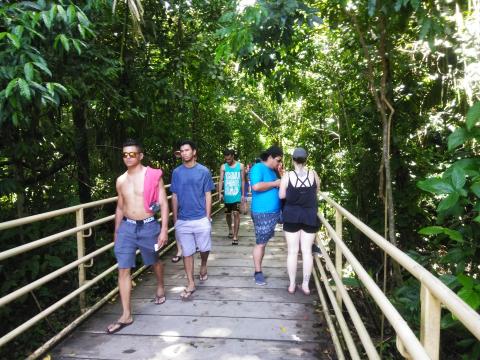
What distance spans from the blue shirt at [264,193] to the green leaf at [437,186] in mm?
2634

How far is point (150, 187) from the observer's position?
3.84 m

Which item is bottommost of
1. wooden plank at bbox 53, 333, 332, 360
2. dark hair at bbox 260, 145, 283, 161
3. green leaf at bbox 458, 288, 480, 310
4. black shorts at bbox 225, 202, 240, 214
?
wooden plank at bbox 53, 333, 332, 360

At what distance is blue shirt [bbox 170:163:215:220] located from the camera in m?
4.50

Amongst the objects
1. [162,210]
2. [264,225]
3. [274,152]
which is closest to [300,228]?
[264,225]

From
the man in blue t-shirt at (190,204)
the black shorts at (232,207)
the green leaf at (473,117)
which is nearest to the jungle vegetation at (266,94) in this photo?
the green leaf at (473,117)

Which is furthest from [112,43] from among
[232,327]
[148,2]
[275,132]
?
[275,132]

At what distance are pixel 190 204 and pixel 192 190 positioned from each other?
16 cm

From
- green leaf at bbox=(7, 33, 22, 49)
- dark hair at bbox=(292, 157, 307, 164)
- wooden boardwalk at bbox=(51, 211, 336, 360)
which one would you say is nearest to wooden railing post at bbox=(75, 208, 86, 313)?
wooden boardwalk at bbox=(51, 211, 336, 360)

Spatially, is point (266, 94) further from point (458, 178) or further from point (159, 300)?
point (458, 178)

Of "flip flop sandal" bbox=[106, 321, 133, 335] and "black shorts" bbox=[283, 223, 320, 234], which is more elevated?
"black shorts" bbox=[283, 223, 320, 234]

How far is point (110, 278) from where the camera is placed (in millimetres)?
6539

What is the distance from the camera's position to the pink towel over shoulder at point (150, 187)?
12.5ft

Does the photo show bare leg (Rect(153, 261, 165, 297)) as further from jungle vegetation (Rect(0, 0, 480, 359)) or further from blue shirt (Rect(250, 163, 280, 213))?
jungle vegetation (Rect(0, 0, 480, 359))

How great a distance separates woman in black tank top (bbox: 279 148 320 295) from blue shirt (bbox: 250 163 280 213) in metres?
0.25
